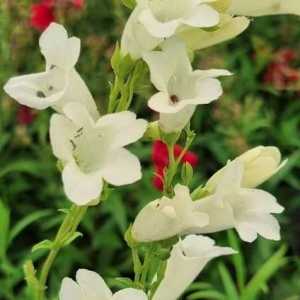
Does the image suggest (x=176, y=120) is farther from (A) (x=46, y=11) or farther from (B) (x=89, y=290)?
(A) (x=46, y=11)

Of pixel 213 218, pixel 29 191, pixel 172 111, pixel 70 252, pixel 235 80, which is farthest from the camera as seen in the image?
pixel 235 80

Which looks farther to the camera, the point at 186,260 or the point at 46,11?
the point at 46,11

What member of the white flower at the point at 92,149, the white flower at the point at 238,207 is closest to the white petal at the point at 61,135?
the white flower at the point at 92,149

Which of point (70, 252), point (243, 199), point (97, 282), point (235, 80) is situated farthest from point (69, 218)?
point (235, 80)

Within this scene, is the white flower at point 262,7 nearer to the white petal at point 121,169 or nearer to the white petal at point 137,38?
the white petal at point 137,38

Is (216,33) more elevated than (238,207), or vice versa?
(216,33)

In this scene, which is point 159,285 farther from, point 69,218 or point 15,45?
point 15,45

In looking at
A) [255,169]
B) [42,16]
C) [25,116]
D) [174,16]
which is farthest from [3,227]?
[174,16]

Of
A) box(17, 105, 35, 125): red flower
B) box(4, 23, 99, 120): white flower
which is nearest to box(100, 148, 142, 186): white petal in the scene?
box(4, 23, 99, 120): white flower
